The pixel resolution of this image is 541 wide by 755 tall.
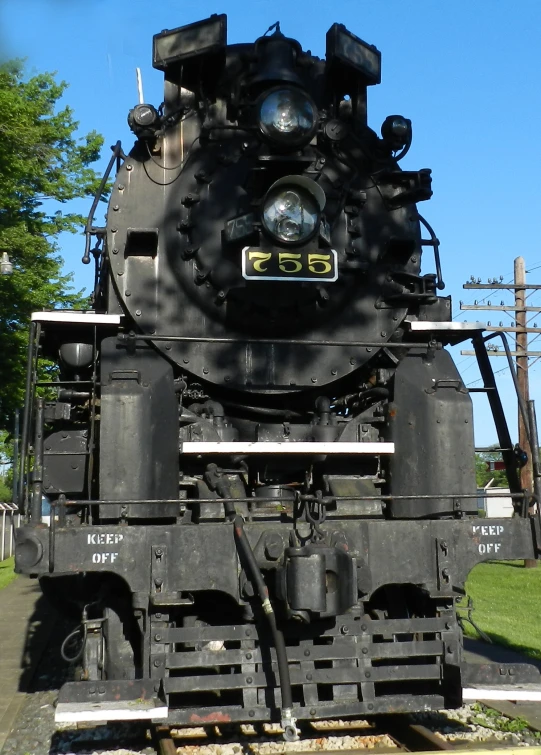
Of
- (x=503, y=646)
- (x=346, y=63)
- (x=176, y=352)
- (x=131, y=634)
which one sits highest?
(x=346, y=63)

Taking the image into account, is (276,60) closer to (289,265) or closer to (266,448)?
(289,265)

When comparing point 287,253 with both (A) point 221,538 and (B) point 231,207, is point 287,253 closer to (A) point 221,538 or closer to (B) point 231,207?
(B) point 231,207

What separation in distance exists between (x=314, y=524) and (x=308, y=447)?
50 centimetres

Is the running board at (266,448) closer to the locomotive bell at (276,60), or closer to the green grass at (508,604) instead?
the locomotive bell at (276,60)

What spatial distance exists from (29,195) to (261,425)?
15.2m

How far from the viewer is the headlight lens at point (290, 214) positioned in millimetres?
5359

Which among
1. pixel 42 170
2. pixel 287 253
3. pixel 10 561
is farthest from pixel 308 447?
pixel 10 561

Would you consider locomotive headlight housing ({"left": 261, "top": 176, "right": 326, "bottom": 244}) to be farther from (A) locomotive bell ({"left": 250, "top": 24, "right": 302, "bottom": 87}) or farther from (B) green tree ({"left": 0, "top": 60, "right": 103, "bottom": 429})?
(B) green tree ({"left": 0, "top": 60, "right": 103, "bottom": 429})

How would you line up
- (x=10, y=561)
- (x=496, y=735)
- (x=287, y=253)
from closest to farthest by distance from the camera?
(x=496, y=735), (x=287, y=253), (x=10, y=561)

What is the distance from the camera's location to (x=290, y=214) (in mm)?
5387

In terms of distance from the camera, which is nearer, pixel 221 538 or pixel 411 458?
pixel 221 538

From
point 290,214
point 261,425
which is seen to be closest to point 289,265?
point 290,214

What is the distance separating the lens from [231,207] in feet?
18.6

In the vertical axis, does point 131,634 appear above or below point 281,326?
below
